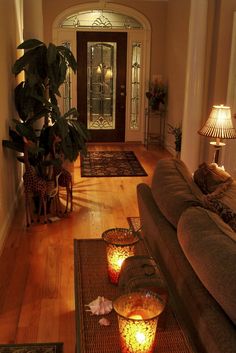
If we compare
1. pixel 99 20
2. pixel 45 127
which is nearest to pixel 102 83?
pixel 99 20

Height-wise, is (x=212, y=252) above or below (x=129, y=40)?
below

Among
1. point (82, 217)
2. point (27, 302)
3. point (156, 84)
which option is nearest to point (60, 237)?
point (82, 217)

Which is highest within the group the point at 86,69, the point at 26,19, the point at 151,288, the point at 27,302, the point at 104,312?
the point at 26,19

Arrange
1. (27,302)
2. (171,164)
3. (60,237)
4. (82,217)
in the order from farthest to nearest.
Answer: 1. (82,217)
2. (60,237)
3. (27,302)
4. (171,164)

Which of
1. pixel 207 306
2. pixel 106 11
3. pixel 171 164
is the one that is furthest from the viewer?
pixel 106 11

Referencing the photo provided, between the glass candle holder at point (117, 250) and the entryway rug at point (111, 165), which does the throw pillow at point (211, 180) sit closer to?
the glass candle holder at point (117, 250)

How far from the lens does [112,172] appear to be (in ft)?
Result: 19.6

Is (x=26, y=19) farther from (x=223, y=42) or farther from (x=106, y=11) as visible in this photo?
(x=106, y=11)

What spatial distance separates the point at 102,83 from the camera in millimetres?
7789

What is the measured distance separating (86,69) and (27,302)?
5.69 metres

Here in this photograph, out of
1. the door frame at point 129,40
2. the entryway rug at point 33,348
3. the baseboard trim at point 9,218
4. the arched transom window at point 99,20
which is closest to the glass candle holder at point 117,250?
the entryway rug at point 33,348

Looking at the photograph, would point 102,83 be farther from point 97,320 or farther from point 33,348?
point 97,320

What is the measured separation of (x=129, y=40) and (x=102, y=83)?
0.93 metres

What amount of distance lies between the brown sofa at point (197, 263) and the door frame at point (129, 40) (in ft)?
19.3
